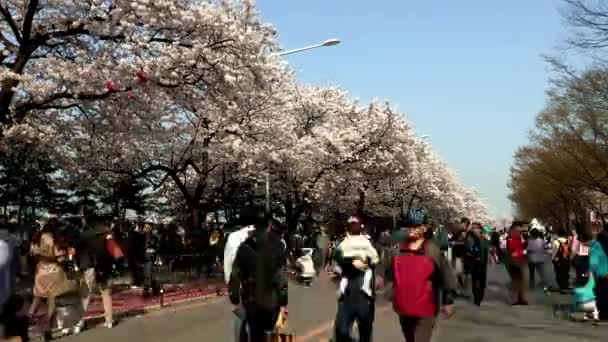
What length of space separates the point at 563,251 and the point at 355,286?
45.2 ft

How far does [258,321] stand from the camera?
7164 millimetres

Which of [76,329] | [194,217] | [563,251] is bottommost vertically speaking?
[76,329]

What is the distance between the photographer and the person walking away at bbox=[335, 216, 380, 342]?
811 cm

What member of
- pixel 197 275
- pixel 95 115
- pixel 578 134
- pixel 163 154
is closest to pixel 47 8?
pixel 95 115

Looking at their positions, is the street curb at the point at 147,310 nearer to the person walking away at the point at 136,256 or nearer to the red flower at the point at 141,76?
the person walking away at the point at 136,256

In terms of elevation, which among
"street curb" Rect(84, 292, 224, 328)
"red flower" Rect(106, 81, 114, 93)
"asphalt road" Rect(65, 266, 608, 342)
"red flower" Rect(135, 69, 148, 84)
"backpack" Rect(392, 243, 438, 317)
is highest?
"red flower" Rect(135, 69, 148, 84)

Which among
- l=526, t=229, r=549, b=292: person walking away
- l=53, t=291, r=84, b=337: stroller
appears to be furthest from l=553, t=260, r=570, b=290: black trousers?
l=53, t=291, r=84, b=337: stroller

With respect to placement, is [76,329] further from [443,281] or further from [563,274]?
[563,274]

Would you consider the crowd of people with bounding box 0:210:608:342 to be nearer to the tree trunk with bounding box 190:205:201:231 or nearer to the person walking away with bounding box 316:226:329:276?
the person walking away with bounding box 316:226:329:276

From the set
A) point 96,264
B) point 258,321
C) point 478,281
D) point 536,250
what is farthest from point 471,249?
point 258,321

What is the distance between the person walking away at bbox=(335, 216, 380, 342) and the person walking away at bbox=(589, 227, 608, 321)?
17.8 ft

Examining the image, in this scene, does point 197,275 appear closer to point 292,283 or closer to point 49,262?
point 292,283

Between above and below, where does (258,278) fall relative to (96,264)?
below

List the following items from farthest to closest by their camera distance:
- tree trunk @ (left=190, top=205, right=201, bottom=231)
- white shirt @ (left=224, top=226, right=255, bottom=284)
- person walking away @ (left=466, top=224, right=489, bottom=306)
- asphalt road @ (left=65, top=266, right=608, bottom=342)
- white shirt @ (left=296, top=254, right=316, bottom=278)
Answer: tree trunk @ (left=190, top=205, right=201, bottom=231), white shirt @ (left=296, top=254, right=316, bottom=278), person walking away @ (left=466, top=224, right=489, bottom=306), asphalt road @ (left=65, top=266, right=608, bottom=342), white shirt @ (left=224, top=226, right=255, bottom=284)
